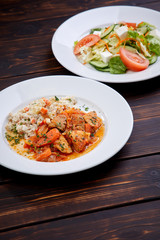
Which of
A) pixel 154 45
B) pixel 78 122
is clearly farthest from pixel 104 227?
pixel 154 45

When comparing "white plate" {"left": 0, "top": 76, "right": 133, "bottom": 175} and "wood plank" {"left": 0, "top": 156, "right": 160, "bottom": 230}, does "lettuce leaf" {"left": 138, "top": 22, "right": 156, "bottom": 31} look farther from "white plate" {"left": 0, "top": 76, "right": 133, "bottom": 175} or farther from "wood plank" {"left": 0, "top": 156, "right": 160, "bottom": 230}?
"wood plank" {"left": 0, "top": 156, "right": 160, "bottom": 230}

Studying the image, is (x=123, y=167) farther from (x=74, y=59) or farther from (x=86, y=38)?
(x=86, y=38)

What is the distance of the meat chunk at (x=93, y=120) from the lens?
6.07 ft

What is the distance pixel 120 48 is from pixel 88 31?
65 centimetres

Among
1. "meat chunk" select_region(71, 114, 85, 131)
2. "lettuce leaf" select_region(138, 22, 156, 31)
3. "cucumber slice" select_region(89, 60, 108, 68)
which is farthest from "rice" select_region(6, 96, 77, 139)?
"lettuce leaf" select_region(138, 22, 156, 31)

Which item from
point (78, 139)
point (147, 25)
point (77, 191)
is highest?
point (147, 25)

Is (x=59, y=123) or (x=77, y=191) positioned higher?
(x=59, y=123)

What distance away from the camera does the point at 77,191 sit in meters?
1.55

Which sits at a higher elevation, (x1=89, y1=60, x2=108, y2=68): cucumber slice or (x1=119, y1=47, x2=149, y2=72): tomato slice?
(x1=119, y1=47, x2=149, y2=72): tomato slice

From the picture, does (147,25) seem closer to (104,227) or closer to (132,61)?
(132,61)

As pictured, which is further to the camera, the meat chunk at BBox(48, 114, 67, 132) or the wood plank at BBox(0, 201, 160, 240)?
the meat chunk at BBox(48, 114, 67, 132)

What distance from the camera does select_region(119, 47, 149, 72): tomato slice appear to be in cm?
237

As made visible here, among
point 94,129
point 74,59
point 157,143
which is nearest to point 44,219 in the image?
point 94,129

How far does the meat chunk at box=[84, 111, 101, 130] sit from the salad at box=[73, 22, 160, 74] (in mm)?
613
